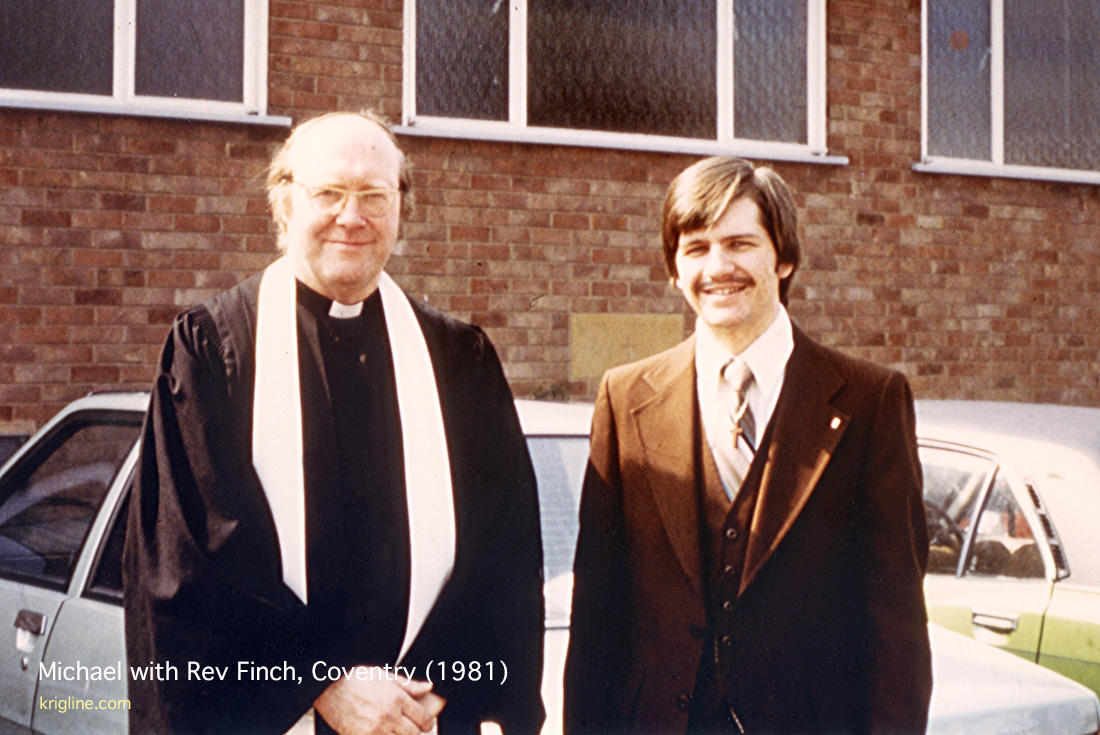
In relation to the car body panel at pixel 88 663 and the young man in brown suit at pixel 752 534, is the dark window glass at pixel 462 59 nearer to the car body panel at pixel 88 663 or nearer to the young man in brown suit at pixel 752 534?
the car body panel at pixel 88 663

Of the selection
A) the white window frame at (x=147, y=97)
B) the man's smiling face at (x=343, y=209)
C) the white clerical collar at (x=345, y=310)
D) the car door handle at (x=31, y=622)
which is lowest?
the car door handle at (x=31, y=622)

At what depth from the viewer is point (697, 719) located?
6.07 ft

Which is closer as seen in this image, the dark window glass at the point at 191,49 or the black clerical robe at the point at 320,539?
the black clerical robe at the point at 320,539

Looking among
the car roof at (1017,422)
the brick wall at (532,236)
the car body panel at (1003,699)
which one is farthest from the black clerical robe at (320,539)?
the brick wall at (532,236)

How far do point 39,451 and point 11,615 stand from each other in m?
0.49

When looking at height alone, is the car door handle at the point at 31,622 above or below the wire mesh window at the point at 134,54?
below

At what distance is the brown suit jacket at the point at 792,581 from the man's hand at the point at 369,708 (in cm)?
28

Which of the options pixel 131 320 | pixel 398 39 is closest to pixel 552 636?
pixel 131 320

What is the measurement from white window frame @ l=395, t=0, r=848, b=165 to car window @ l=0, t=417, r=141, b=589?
3.05 m

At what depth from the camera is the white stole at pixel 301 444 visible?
71.9 inches

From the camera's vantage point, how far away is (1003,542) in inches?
115

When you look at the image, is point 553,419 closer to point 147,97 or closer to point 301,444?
point 301,444

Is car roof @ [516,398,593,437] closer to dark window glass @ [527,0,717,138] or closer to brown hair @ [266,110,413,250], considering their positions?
brown hair @ [266,110,413,250]

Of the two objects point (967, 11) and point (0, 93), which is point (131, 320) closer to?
point (0, 93)
